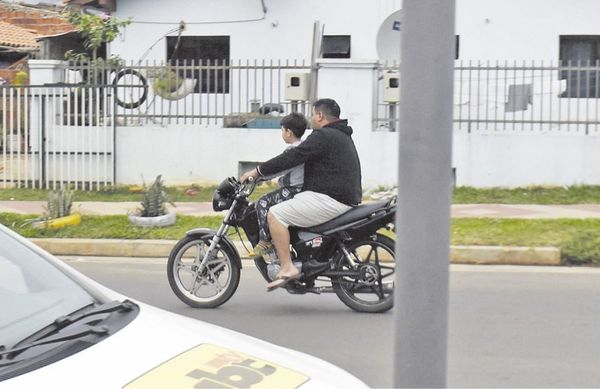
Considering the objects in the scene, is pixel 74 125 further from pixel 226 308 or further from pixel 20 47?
pixel 20 47

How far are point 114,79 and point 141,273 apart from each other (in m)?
6.57

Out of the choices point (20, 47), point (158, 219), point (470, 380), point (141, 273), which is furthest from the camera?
point (20, 47)

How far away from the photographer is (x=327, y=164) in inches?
299

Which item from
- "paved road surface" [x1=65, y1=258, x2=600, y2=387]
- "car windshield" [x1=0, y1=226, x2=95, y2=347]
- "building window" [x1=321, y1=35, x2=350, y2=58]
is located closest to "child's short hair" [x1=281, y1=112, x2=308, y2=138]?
"paved road surface" [x1=65, y1=258, x2=600, y2=387]

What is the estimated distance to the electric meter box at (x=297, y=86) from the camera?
14.7 metres

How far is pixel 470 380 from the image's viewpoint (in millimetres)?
5957

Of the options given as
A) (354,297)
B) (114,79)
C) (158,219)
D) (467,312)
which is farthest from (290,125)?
(114,79)

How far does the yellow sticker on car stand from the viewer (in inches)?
113

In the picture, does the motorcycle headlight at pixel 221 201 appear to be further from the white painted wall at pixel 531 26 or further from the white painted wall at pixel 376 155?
the white painted wall at pixel 531 26

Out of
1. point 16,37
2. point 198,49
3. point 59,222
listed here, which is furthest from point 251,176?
point 16,37

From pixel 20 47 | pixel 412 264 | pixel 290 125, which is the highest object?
pixel 20 47

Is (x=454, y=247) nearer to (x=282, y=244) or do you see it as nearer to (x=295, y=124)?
(x=295, y=124)

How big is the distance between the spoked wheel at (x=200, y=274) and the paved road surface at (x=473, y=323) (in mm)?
125

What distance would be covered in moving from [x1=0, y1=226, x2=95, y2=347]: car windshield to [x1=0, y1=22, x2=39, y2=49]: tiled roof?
22723 mm
